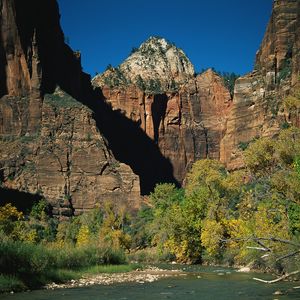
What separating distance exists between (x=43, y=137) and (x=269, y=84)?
50637 millimetres

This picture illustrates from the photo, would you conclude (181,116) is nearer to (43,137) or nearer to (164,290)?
(43,137)

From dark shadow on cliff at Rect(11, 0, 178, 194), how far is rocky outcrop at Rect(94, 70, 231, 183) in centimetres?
257

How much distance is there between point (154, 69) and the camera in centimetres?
18238

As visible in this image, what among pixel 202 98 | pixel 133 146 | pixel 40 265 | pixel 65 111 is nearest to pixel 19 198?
pixel 65 111

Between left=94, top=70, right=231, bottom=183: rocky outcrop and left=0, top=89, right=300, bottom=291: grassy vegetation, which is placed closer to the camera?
left=0, top=89, right=300, bottom=291: grassy vegetation

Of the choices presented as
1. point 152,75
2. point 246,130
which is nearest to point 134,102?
point 152,75

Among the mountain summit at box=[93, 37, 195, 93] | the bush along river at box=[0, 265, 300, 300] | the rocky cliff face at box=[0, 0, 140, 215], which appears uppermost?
the mountain summit at box=[93, 37, 195, 93]

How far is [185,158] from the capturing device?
16275cm

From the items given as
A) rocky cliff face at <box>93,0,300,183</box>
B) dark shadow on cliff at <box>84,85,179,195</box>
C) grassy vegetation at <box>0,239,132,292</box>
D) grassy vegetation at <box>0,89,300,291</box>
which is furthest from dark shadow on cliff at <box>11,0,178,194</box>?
grassy vegetation at <box>0,239,132,292</box>

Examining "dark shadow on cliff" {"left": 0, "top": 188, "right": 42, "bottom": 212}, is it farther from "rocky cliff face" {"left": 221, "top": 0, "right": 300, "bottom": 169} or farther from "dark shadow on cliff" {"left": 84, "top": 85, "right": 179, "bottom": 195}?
"dark shadow on cliff" {"left": 84, "top": 85, "right": 179, "bottom": 195}

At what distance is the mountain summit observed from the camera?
174500mm

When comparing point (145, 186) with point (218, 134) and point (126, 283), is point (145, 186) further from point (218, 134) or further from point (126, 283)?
point (126, 283)

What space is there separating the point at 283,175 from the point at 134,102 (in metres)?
136

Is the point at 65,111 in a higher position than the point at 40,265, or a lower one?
higher
